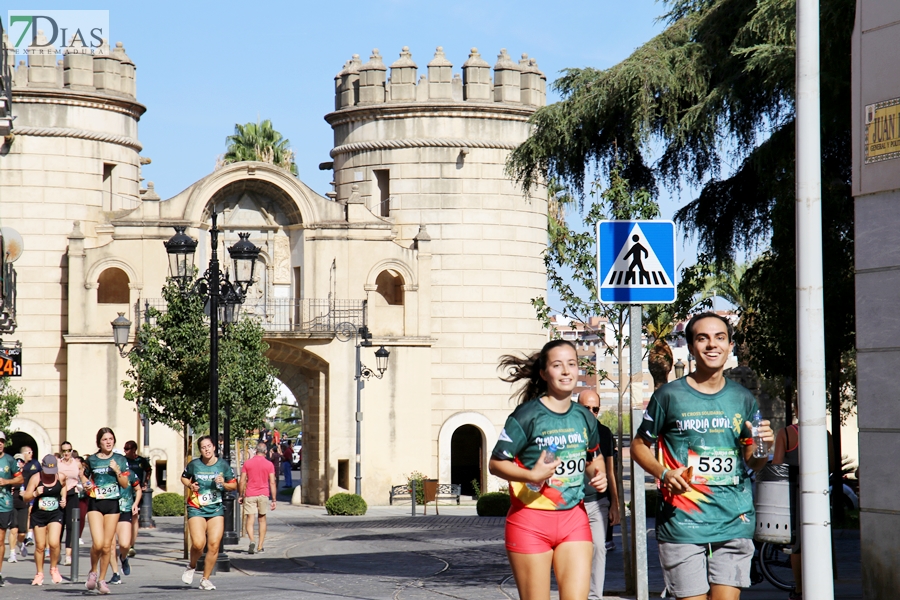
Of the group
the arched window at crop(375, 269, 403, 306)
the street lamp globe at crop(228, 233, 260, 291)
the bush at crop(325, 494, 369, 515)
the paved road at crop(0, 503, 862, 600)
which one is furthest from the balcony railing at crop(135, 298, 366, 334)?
the street lamp globe at crop(228, 233, 260, 291)

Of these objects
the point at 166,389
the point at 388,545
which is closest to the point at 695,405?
the point at 388,545

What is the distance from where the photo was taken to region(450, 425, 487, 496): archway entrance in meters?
42.8

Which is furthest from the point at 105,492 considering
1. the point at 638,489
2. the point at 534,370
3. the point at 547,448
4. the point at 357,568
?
the point at 547,448

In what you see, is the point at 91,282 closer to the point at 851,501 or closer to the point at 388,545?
the point at 388,545

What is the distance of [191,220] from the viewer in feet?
130

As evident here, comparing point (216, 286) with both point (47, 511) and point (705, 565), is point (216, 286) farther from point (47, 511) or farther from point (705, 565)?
point (705, 565)

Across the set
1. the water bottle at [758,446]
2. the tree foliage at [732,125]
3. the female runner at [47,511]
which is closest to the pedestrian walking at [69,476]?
the female runner at [47,511]

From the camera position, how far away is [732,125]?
1677 cm

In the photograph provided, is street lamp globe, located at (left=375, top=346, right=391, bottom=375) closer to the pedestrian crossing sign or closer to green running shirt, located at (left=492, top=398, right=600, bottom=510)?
the pedestrian crossing sign

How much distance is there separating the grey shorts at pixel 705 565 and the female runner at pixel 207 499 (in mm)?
7992

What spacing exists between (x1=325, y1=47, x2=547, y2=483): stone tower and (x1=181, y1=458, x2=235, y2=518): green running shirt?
26.1 meters

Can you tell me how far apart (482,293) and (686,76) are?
81.6 ft

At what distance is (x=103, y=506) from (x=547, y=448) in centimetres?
846

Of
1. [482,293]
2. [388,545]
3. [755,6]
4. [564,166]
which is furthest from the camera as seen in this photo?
[482,293]
